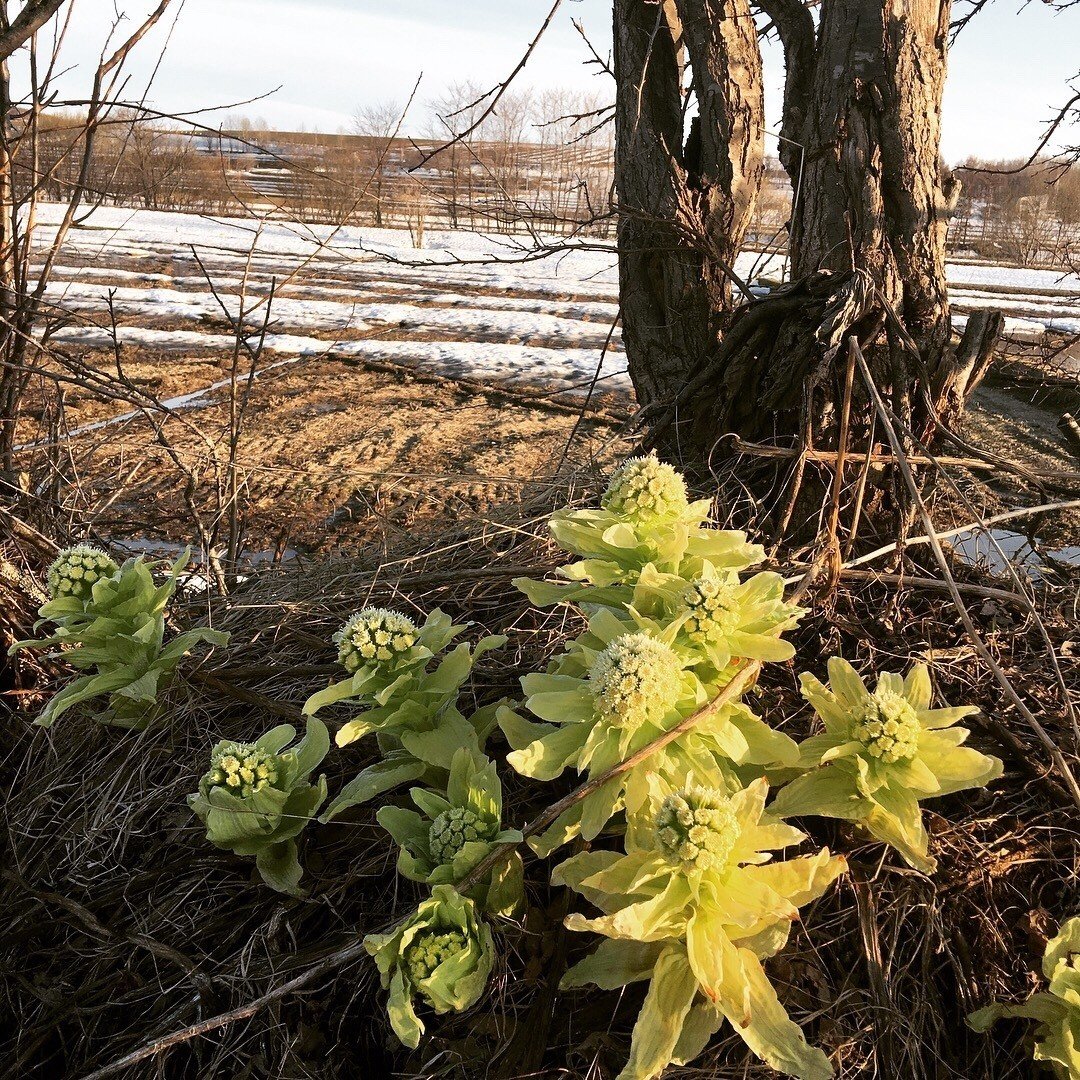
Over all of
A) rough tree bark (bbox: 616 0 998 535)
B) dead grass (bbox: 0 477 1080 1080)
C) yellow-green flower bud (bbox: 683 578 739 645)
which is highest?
rough tree bark (bbox: 616 0 998 535)

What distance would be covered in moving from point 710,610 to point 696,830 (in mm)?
317

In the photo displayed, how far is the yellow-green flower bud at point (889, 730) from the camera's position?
115cm

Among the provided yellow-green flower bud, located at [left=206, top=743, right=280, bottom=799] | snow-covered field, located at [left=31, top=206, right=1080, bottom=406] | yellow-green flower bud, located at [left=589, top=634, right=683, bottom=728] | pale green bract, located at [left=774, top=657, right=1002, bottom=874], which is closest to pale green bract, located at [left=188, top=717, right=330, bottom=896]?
yellow-green flower bud, located at [left=206, top=743, right=280, bottom=799]

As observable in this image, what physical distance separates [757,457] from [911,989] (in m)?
1.17

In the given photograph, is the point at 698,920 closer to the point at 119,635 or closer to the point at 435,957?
the point at 435,957

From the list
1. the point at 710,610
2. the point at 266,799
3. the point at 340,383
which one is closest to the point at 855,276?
the point at 710,610

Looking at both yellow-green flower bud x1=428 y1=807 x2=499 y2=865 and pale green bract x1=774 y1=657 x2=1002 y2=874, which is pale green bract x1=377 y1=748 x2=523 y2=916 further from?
pale green bract x1=774 y1=657 x2=1002 y2=874

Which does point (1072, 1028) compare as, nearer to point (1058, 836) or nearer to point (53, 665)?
point (1058, 836)

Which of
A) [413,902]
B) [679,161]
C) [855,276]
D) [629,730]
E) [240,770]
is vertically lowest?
[413,902]

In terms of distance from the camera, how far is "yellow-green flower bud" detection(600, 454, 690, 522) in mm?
1337

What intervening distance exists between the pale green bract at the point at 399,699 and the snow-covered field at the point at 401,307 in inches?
173

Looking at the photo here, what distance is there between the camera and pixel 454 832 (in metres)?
1.18

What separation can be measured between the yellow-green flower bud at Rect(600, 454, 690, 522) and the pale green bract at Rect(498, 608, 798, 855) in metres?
0.20

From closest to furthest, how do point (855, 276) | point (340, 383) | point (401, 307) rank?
1. point (855, 276)
2. point (340, 383)
3. point (401, 307)
